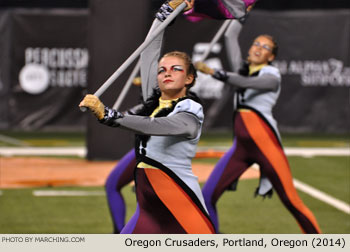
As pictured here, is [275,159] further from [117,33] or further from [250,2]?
[117,33]

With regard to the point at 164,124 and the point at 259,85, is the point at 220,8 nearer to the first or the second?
the point at 164,124

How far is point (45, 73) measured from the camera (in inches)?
666

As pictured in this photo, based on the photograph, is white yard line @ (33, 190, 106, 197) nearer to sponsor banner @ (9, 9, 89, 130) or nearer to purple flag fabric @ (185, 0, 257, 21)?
purple flag fabric @ (185, 0, 257, 21)

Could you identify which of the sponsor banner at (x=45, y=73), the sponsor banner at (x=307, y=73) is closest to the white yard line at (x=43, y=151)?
the sponsor banner at (x=45, y=73)

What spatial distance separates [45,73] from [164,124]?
13140 mm

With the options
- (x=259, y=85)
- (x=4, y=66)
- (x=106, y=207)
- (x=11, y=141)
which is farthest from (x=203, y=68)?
(x=4, y=66)

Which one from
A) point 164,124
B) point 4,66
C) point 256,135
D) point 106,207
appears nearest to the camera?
point 164,124

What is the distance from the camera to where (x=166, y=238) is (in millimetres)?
4285

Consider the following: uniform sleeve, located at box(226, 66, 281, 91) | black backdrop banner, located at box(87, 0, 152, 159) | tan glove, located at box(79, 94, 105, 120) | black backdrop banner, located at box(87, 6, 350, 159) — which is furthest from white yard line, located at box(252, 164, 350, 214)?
black backdrop banner, located at box(87, 6, 350, 159)

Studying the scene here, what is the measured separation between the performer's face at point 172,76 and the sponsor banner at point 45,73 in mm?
12620

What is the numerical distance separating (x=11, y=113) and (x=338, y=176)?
8092mm

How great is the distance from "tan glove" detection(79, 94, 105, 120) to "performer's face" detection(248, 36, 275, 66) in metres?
3.14

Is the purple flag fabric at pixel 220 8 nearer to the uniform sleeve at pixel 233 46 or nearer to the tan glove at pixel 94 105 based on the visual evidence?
the tan glove at pixel 94 105

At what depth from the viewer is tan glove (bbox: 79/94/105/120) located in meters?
3.81
